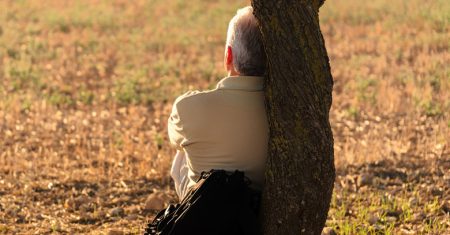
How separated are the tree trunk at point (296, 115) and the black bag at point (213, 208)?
0.62 feet

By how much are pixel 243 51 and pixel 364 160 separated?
142 inches

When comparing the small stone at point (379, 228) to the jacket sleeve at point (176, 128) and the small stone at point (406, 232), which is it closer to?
the small stone at point (406, 232)

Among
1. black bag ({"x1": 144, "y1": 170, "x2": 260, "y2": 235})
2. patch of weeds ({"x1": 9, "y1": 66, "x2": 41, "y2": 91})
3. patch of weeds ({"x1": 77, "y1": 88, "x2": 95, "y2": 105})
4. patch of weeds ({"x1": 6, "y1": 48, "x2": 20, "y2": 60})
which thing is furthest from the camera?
patch of weeds ({"x1": 6, "y1": 48, "x2": 20, "y2": 60})

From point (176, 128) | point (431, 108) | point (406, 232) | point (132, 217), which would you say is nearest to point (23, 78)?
point (431, 108)

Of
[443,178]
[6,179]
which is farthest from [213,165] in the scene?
[6,179]

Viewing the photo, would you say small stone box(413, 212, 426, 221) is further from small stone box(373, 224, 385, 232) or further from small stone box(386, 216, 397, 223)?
small stone box(373, 224, 385, 232)

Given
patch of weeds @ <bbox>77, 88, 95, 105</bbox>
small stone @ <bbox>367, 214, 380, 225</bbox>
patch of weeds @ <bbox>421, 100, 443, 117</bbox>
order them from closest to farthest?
1. small stone @ <bbox>367, 214, 380, 225</bbox>
2. patch of weeds @ <bbox>421, 100, 443, 117</bbox>
3. patch of weeds @ <bbox>77, 88, 95, 105</bbox>

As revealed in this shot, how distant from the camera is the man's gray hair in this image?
4395mm

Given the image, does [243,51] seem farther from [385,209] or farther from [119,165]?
[119,165]

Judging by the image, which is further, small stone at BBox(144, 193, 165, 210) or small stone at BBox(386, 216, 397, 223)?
small stone at BBox(144, 193, 165, 210)

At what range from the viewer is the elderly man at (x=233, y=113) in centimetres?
443

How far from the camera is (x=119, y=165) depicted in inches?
314

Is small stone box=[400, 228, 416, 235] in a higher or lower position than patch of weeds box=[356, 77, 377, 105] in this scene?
lower

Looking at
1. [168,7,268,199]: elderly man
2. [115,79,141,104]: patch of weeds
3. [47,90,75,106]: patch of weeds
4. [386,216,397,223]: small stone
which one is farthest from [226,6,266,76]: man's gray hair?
[47,90,75,106]: patch of weeds
